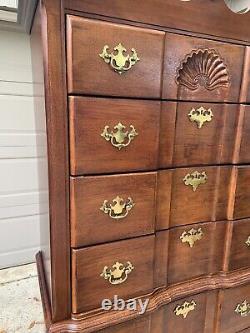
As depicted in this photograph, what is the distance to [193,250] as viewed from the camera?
3.19 ft

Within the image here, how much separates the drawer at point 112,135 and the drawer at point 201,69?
0.10 meters

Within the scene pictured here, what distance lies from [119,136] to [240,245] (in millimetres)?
676

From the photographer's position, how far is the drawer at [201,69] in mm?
777

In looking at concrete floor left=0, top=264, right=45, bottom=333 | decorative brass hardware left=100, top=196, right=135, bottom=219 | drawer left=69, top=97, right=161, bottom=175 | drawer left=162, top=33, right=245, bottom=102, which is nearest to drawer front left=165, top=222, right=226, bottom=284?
decorative brass hardware left=100, top=196, right=135, bottom=219

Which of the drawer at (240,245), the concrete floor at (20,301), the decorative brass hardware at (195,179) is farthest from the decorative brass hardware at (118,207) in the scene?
the concrete floor at (20,301)

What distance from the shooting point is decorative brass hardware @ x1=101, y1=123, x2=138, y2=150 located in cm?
73

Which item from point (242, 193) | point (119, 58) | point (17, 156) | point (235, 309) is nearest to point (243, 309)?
point (235, 309)

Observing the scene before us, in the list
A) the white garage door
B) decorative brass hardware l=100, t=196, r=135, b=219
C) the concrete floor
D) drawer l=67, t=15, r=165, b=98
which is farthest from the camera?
the white garage door

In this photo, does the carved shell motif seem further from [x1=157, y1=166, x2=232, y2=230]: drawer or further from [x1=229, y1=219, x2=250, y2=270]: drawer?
[x1=229, y1=219, x2=250, y2=270]: drawer

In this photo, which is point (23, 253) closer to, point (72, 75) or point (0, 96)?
point (0, 96)

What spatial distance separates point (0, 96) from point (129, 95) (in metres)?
0.85

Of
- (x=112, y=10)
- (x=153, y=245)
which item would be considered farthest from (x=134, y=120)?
(x=153, y=245)

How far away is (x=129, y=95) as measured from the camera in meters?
0.74

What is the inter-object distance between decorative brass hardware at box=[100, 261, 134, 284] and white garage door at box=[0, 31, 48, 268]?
540mm
